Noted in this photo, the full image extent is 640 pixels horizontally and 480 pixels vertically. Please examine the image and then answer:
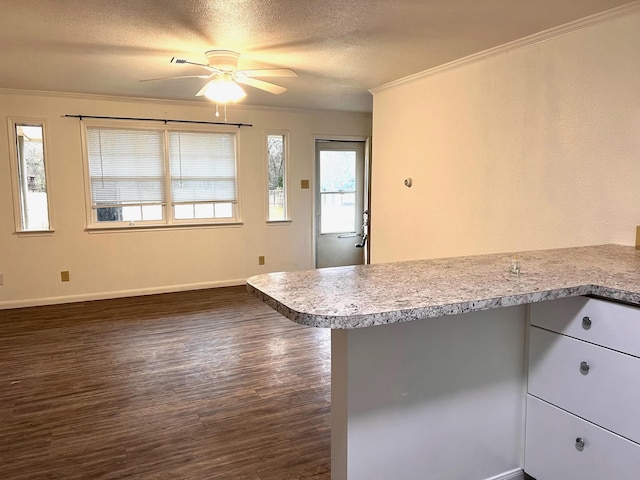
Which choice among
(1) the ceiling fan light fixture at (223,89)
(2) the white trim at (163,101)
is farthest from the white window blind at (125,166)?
(1) the ceiling fan light fixture at (223,89)

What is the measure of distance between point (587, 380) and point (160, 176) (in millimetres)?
5003

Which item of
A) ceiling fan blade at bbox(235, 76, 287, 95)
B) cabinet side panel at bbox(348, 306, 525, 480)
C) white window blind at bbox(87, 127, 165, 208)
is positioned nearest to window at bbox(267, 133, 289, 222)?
white window blind at bbox(87, 127, 165, 208)

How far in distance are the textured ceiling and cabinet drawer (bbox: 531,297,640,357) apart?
1713mm

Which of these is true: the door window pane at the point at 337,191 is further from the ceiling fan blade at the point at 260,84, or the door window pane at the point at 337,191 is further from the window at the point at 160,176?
the ceiling fan blade at the point at 260,84

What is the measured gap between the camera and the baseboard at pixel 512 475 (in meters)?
1.95

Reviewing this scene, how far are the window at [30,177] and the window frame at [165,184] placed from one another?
→ 1.36ft

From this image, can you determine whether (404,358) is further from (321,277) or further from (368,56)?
(368,56)

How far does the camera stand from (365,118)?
6.71 m

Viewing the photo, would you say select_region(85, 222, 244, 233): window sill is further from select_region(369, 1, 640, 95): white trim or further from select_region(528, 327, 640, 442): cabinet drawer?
select_region(528, 327, 640, 442): cabinet drawer

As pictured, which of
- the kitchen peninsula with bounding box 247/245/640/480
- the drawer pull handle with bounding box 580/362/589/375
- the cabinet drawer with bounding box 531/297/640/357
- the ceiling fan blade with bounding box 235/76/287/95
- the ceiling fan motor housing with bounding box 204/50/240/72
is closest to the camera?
the kitchen peninsula with bounding box 247/245/640/480

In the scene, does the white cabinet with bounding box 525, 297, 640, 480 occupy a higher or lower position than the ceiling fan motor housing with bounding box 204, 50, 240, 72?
lower

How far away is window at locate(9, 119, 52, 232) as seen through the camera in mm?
4949

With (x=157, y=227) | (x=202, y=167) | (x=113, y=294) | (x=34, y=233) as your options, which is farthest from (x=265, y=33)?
(x=113, y=294)

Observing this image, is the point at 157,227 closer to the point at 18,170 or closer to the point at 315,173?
the point at 18,170
